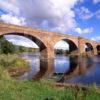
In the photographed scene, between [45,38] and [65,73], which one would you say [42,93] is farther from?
[45,38]

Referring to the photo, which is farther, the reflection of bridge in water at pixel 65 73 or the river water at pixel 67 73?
the reflection of bridge in water at pixel 65 73

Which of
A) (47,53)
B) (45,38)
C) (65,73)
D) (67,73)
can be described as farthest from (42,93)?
(45,38)

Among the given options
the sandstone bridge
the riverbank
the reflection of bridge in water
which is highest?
the sandstone bridge

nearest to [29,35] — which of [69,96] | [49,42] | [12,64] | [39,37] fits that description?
[39,37]

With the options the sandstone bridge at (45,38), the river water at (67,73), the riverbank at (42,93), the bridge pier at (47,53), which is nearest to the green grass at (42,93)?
the riverbank at (42,93)

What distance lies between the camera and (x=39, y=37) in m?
51.8

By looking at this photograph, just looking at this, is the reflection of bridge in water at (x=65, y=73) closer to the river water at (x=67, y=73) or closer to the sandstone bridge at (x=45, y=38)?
the river water at (x=67, y=73)

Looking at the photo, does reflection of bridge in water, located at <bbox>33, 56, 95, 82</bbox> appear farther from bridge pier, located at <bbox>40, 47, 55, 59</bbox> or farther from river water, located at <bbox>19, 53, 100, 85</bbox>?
bridge pier, located at <bbox>40, 47, 55, 59</bbox>

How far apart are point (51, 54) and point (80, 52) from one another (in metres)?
18.9

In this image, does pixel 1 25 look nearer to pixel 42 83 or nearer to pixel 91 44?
pixel 42 83

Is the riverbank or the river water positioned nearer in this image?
the riverbank

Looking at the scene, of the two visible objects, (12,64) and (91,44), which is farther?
(91,44)

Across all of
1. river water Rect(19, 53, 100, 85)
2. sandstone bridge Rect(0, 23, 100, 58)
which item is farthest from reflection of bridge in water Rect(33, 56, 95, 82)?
sandstone bridge Rect(0, 23, 100, 58)

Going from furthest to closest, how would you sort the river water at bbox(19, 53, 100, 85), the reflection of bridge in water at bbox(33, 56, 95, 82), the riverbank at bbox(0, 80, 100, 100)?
the reflection of bridge in water at bbox(33, 56, 95, 82) < the river water at bbox(19, 53, 100, 85) < the riverbank at bbox(0, 80, 100, 100)
